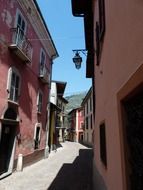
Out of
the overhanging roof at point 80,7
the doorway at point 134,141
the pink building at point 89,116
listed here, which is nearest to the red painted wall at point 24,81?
the overhanging roof at point 80,7

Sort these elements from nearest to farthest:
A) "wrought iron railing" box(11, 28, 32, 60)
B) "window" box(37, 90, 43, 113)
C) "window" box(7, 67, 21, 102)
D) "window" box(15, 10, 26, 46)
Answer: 1. "window" box(7, 67, 21, 102)
2. "wrought iron railing" box(11, 28, 32, 60)
3. "window" box(15, 10, 26, 46)
4. "window" box(37, 90, 43, 113)

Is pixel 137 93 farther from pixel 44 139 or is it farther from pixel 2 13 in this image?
pixel 44 139

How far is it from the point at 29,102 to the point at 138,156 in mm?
10979

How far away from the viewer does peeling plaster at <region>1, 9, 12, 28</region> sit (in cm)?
901

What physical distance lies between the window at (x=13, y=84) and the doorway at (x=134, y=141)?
310 inches

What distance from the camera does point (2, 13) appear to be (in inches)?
352

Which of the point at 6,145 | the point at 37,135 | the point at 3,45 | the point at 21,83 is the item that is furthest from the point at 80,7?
the point at 37,135

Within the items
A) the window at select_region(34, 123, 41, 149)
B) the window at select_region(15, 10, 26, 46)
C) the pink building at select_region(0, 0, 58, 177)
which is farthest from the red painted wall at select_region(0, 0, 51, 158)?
the window at select_region(34, 123, 41, 149)

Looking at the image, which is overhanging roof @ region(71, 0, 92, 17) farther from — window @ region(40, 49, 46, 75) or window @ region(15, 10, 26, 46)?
window @ region(40, 49, 46, 75)

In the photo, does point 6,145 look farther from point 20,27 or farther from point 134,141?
point 134,141

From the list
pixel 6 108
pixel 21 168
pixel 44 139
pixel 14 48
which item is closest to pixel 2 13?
pixel 14 48

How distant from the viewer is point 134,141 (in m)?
2.11

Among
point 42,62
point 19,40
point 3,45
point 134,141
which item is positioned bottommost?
point 134,141

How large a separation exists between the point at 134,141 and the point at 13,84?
886 cm
